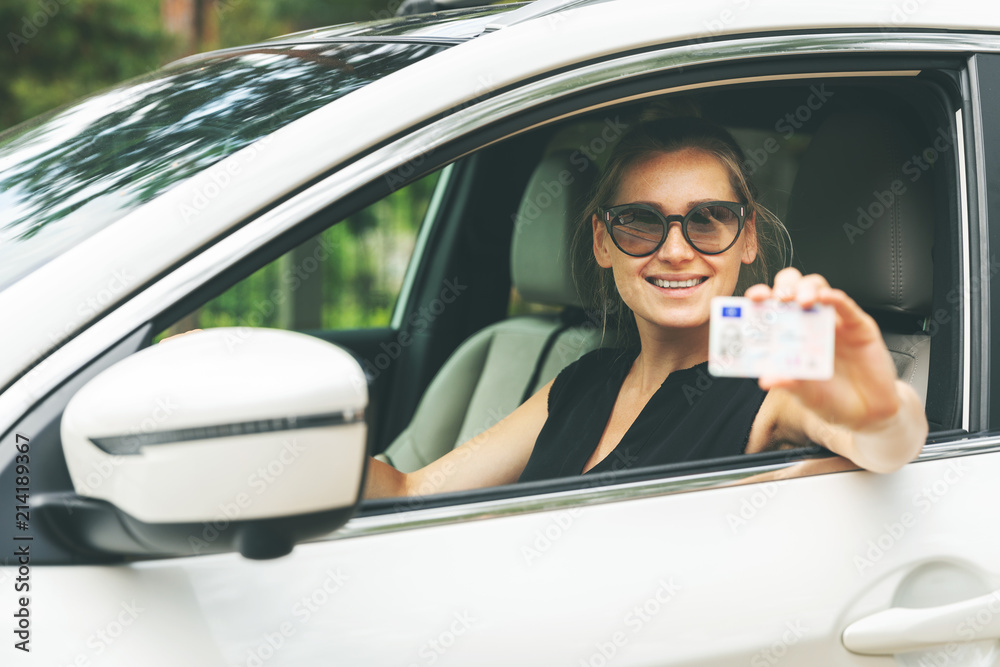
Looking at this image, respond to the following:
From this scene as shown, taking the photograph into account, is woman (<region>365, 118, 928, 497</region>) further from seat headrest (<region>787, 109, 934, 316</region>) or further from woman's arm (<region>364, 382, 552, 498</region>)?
seat headrest (<region>787, 109, 934, 316</region>)

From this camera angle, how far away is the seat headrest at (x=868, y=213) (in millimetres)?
1677

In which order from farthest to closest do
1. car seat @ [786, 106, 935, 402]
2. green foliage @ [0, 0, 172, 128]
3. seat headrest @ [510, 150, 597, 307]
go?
1. green foliage @ [0, 0, 172, 128]
2. seat headrest @ [510, 150, 597, 307]
3. car seat @ [786, 106, 935, 402]

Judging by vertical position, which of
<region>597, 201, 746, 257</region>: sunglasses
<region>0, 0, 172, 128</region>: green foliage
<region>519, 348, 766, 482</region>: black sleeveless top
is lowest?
<region>519, 348, 766, 482</region>: black sleeveless top

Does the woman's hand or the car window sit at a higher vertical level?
the woman's hand

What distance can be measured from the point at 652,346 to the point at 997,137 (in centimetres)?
67

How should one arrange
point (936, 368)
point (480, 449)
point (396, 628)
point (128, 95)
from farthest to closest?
point (480, 449)
point (128, 95)
point (936, 368)
point (396, 628)

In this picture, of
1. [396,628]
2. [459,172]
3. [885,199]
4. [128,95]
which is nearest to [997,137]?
[885,199]

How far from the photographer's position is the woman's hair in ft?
5.64

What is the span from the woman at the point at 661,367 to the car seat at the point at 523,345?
1.72 feet

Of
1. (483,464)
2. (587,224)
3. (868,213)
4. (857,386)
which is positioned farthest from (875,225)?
(483,464)

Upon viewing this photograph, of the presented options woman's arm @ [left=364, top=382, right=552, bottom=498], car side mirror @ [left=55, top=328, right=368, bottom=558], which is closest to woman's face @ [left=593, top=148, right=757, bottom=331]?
woman's arm @ [left=364, top=382, right=552, bottom=498]

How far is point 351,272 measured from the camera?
7949 millimetres

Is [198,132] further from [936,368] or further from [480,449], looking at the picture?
[936,368]

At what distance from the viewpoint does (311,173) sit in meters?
1.13
